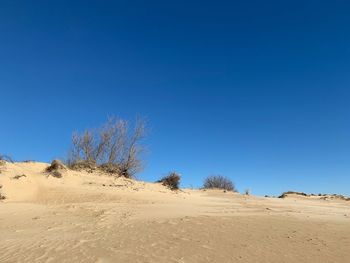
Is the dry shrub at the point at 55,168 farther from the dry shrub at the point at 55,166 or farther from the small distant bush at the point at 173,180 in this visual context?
the small distant bush at the point at 173,180

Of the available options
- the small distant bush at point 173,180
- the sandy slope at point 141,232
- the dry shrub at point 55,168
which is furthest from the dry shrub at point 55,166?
the small distant bush at point 173,180

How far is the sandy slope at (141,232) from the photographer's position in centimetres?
600

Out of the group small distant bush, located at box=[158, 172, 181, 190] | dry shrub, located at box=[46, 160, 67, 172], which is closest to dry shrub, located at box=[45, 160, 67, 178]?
dry shrub, located at box=[46, 160, 67, 172]

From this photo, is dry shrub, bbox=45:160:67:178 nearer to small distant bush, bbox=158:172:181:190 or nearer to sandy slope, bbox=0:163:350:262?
sandy slope, bbox=0:163:350:262

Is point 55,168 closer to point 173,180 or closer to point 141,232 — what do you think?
point 173,180

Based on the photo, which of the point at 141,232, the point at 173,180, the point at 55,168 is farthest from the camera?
the point at 173,180

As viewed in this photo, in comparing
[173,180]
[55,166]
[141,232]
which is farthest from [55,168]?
[141,232]

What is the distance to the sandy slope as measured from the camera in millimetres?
6000

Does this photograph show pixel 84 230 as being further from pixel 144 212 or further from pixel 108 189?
pixel 108 189

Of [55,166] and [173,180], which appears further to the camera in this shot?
[173,180]

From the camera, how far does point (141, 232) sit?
300 inches

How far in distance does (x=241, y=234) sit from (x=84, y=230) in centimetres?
325

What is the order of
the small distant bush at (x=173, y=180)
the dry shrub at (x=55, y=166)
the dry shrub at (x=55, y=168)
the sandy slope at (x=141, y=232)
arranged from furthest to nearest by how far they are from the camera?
the small distant bush at (x=173, y=180), the dry shrub at (x=55, y=166), the dry shrub at (x=55, y=168), the sandy slope at (x=141, y=232)

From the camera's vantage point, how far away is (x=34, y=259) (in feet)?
19.3
